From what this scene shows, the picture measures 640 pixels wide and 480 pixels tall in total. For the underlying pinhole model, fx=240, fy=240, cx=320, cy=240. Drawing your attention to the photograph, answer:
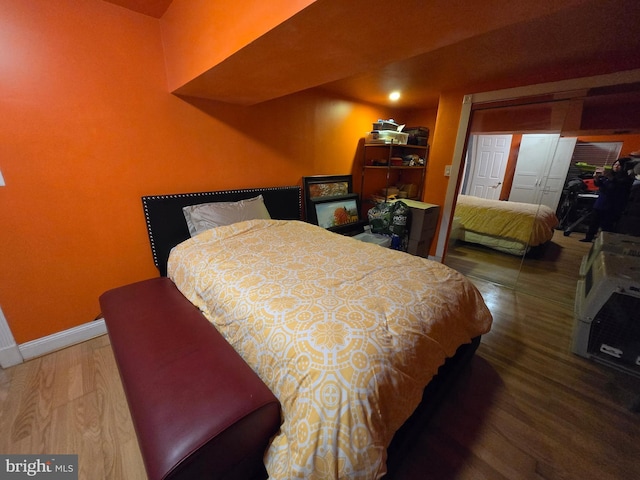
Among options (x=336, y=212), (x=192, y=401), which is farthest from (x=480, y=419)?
(x=336, y=212)

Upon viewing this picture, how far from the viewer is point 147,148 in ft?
5.83

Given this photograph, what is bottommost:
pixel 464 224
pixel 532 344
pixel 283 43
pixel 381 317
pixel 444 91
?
pixel 532 344

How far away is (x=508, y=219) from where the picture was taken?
311 centimetres

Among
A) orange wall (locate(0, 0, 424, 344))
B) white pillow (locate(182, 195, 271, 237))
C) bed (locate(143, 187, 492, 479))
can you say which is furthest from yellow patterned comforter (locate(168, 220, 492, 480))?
orange wall (locate(0, 0, 424, 344))

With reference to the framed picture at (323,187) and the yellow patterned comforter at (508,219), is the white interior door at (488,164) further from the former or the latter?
the framed picture at (323,187)

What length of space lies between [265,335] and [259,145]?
196 cm

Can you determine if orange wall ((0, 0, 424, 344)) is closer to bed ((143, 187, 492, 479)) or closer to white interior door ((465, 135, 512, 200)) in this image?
bed ((143, 187, 492, 479))

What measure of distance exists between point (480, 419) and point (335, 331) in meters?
1.10

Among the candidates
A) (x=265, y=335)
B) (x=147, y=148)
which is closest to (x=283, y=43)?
(x=265, y=335)

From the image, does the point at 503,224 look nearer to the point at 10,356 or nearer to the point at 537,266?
the point at 537,266

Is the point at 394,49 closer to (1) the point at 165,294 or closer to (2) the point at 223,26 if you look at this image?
(2) the point at 223,26

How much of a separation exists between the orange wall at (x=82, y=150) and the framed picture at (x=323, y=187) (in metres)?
0.96

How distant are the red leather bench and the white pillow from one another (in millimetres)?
833

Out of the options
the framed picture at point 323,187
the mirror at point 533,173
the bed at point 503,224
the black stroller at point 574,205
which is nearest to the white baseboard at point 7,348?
the framed picture at point 323,187
